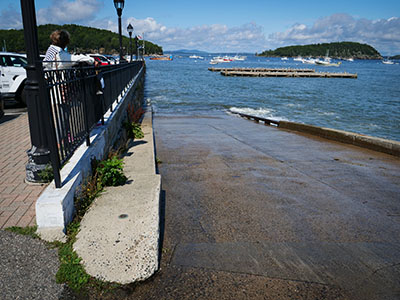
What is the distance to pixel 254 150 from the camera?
9.41m

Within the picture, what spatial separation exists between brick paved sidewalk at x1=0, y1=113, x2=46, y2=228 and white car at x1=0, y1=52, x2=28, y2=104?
189 inches

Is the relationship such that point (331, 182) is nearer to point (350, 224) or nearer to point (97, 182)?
point (350, 224)

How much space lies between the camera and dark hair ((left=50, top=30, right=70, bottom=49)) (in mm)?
5359

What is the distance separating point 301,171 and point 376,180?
149 cm

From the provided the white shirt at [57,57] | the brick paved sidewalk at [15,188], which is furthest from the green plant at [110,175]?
the white shirt at [57,57]

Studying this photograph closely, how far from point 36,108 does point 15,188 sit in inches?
45.2

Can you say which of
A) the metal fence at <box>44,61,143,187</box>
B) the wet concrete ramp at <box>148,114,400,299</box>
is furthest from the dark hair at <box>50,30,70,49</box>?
the wet concrete ramp at <box>148,114,400,299</box>

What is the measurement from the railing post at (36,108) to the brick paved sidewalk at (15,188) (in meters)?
0.24

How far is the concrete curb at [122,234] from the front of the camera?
2893mm

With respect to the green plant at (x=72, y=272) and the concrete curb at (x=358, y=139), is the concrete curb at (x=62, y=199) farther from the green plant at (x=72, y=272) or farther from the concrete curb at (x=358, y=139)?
the concrete curb at (x=358, y=139)

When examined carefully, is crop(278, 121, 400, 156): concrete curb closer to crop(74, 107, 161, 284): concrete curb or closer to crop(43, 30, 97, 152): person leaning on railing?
crop(74, 107, 161, 284): concrete curb

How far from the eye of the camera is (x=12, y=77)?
11.4 meters

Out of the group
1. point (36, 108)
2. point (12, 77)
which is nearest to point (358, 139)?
point (36, 108)

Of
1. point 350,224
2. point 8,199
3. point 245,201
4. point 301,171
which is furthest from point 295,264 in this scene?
point 301,171
